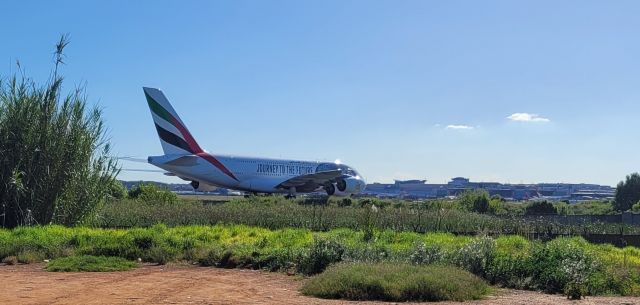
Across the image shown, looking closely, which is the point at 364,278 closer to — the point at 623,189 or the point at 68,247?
the point at 68,247

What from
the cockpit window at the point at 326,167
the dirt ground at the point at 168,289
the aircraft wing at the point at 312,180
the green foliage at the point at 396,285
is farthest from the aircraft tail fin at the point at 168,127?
the green foliage at the point at 396,285

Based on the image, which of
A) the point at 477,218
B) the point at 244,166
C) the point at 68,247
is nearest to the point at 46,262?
the point at 68,247

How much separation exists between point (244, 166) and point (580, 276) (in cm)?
3640

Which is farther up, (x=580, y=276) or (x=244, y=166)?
(x=244, y=166)

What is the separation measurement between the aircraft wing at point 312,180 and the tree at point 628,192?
28.0 metres

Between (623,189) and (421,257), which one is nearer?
(421,257)

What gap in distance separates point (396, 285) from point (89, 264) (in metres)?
6.63

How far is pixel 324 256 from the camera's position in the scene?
42.1 feet

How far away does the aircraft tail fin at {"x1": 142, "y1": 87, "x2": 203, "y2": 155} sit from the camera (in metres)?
37.3

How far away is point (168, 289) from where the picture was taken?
419 inches

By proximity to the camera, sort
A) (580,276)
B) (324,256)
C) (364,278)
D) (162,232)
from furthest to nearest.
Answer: (162,232), (324,256), (580,276), (364,278)

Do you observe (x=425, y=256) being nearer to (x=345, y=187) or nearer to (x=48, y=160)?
(x=48, y=160)

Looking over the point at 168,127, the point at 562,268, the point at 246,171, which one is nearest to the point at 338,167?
the point at 246,171

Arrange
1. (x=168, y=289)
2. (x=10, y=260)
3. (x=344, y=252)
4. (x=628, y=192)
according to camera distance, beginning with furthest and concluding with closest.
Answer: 1. (x=628, y=192)
2. (x=10, y=260)
3. (x=344, y=252)
4. (x=168, y=289)
